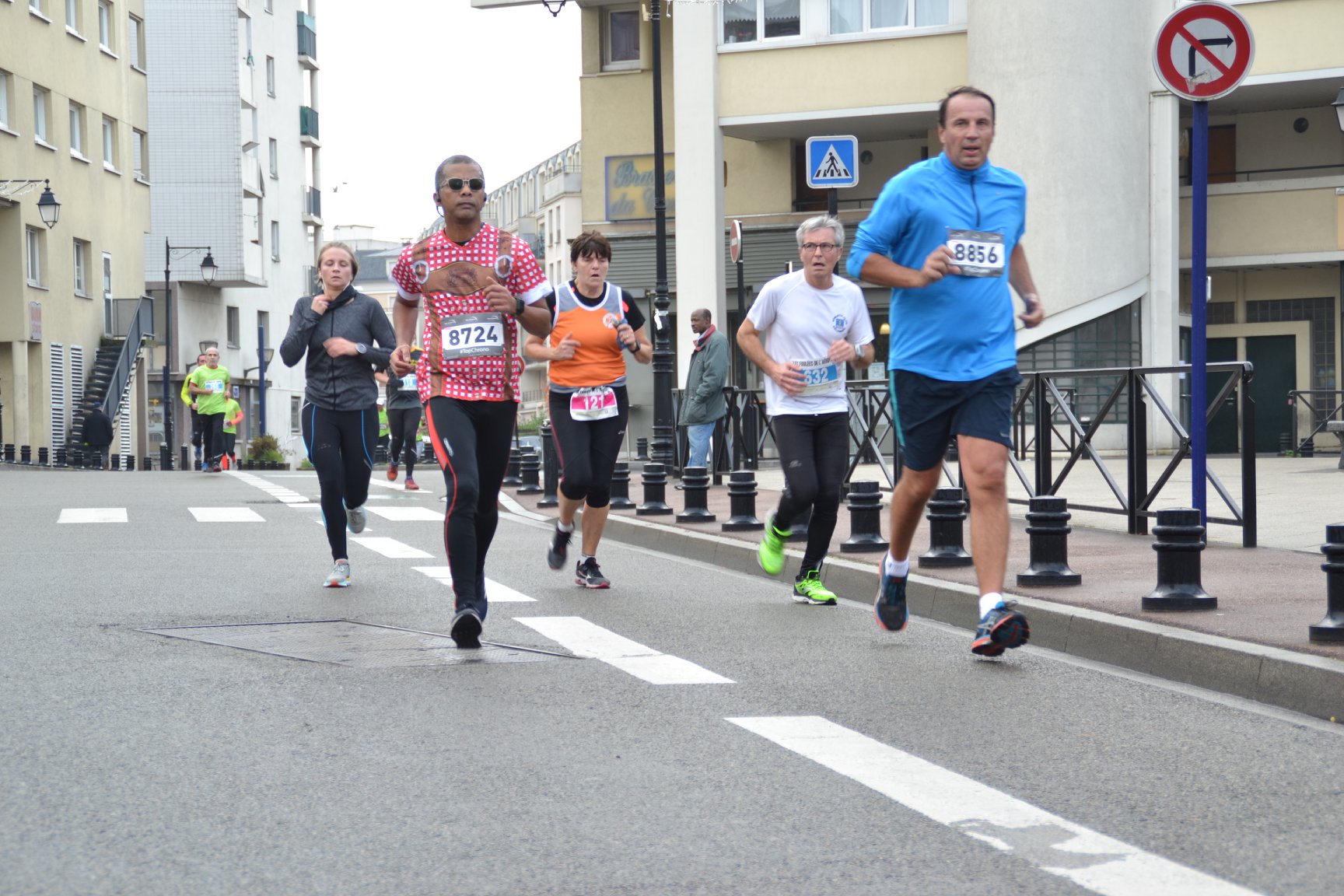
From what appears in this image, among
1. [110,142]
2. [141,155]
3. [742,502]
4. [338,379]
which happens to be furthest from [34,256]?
[338,379]

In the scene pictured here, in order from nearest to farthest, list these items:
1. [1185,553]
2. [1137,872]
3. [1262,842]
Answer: [1137,872], [1262,842], [1185,553]

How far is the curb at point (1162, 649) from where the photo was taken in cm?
637

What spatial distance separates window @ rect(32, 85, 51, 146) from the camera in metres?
45.2

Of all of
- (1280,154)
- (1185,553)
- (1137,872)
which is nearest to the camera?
(1137,872)

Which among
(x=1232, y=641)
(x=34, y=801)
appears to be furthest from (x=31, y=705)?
(x=1232, y=641)

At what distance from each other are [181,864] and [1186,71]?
7.95 meters

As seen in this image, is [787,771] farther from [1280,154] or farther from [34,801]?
[1280,154]

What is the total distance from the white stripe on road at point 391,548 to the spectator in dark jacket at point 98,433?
99.1ft

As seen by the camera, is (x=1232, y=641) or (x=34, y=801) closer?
(x=34, y=801)

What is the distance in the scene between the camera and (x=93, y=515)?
17.2 m

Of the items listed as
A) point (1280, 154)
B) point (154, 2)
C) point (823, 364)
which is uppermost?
point (154, 2)

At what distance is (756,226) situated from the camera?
37219mm

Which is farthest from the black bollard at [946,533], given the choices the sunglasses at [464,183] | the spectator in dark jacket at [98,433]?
the spectator in dark jacket at [98,433]

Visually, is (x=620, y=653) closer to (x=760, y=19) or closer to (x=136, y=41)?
(x=760, y=19)
